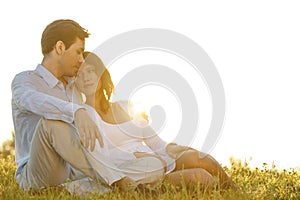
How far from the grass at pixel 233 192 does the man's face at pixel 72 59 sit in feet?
4.03

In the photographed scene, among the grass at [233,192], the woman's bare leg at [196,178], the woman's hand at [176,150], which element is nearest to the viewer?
the grass at [233,192]

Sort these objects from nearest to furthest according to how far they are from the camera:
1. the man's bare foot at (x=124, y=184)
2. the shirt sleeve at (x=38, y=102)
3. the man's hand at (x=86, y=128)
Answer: the man's hand at (x=86, y=128) < the shirt sleeve at (x=38, y=102) < the man's bare foot at (x=124, y=184)

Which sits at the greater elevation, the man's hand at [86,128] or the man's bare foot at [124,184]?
the man's hand at [86,128]

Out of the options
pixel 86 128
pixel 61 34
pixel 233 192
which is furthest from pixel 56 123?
pixel 233 192

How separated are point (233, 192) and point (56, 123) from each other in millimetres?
1806

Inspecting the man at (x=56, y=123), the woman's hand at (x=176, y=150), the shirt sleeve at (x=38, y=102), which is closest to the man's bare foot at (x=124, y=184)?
the man at (x=56, y=123)

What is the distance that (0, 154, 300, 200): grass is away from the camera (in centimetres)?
546

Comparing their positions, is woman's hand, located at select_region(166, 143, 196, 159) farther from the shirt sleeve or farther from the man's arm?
the shirt sleeve

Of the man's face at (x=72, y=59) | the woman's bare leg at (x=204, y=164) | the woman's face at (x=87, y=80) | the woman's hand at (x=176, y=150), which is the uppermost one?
the man's face at (x=72, y=59)

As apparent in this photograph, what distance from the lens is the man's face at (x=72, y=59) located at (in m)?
6.08

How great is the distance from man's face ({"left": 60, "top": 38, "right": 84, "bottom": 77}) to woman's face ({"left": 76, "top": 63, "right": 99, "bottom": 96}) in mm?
62

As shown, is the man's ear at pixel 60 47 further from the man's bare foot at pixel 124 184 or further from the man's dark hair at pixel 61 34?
the man's bare foot at pixel 124 184

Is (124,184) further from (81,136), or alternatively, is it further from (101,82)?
(101,82)

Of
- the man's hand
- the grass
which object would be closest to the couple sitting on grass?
the man's hand
